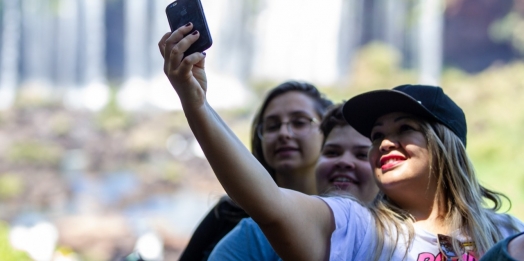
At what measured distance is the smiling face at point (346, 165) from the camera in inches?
81.0

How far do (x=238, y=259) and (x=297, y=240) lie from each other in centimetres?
48

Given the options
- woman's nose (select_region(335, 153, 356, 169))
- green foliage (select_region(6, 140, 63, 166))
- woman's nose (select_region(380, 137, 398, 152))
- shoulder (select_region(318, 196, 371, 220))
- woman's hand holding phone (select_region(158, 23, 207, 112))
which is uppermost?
woman's hand holding phone (select_region(158, 23, 207, 112))

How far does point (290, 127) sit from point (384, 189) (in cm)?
82

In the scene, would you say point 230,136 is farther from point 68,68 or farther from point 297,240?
point 68,68

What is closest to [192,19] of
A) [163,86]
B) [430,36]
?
[163,86]

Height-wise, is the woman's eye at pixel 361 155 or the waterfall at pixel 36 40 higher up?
the waterfall at pixel 36 40

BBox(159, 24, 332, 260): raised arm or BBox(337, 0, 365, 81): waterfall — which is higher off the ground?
BBox(337, 0, 365, 81): waterfall

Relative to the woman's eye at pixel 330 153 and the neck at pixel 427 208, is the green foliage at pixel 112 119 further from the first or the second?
the neck at pixel 427 208

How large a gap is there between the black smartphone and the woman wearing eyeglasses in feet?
3.25

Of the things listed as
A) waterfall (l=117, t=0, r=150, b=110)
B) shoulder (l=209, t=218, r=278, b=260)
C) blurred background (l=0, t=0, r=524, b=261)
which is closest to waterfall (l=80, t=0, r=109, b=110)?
blurred background (l=0, t=0, r=524, b=261)

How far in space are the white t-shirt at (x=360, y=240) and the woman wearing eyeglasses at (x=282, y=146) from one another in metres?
0.78

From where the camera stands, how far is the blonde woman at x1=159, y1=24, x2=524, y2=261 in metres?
1.31

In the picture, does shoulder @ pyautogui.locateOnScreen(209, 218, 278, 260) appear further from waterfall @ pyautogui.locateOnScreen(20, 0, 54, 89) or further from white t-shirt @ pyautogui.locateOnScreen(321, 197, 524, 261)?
waterfall @ pyautogui.locateOnScreen(20, 0, 54, 89)

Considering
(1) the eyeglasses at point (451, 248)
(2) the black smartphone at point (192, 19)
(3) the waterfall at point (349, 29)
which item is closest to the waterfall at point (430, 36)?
(3) the waterfall at point (349, 29)
